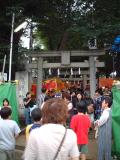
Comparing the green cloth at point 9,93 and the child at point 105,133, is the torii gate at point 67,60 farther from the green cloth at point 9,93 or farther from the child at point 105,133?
the child at point 105,133

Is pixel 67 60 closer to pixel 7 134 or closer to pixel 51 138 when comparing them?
pixel 7 134

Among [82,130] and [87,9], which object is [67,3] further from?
[82,130]

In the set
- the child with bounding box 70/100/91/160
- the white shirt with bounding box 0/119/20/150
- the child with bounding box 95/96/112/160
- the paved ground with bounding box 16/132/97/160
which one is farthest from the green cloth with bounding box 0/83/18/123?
the white shirt with bounding box 0/119/20/150

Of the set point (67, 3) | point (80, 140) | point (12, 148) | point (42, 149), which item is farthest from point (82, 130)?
point (67, 3)

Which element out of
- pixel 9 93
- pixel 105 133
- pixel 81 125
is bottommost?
pixel 105 133

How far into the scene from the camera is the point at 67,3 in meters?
23.6

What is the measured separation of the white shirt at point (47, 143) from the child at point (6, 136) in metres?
3.67

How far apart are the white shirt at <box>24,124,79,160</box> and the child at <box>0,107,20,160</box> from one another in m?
3.67

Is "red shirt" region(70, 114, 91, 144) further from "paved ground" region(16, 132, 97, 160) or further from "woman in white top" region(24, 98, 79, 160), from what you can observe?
"woman in white top" region(24, 98, 79, 160)

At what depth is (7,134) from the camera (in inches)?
325

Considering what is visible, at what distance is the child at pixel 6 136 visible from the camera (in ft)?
26.8

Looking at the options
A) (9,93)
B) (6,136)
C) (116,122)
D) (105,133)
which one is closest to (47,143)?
(6,136)

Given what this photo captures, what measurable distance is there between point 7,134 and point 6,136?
39 mm

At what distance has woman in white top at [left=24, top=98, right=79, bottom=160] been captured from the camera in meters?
4.56
